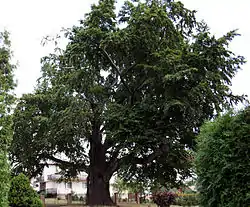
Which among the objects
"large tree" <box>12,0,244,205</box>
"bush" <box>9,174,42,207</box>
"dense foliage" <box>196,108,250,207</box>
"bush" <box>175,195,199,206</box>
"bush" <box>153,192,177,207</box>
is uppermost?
"large tree" <box>12,0,244,205</box>

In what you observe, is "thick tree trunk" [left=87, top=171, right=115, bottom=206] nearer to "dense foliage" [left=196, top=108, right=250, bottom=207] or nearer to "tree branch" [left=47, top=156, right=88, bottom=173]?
"tree branch" [left=47, top=156, right=88, bottom=173]

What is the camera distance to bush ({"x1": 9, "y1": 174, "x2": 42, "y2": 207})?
10.9 metres

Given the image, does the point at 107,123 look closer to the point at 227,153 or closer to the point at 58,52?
the point at 58,52

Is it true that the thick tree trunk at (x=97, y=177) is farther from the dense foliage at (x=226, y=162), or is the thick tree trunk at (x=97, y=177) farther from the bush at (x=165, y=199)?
the dense foliage at (x=226, y=162)

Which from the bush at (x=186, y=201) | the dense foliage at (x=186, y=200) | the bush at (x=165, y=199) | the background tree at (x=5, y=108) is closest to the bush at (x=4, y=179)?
the background tree at (x=5, y=108)

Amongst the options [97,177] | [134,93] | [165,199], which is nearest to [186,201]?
[165,199]

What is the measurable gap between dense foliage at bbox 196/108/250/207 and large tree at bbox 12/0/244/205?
8683mm

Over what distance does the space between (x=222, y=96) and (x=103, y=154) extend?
973cm

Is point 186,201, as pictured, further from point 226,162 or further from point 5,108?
point 226,162

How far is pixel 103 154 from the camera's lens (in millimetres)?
23719

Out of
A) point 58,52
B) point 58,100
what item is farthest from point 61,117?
point 58,52

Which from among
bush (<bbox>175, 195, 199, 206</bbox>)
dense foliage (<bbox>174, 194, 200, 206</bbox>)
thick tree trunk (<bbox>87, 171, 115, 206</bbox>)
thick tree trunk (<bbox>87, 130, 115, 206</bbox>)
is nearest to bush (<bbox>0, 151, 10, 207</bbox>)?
thick tree trunk (<bbox>87, 130, 115, 206</bbox>)

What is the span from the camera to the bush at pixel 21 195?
35.7 feet

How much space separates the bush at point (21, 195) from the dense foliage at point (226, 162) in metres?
6.18
